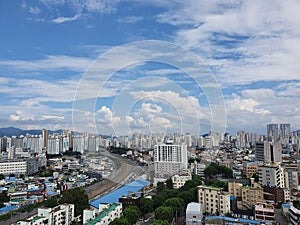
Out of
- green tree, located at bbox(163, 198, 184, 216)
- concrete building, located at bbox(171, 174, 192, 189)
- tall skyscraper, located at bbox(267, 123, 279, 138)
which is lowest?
concrete building, located at bbox(171, 174, 192, 189)

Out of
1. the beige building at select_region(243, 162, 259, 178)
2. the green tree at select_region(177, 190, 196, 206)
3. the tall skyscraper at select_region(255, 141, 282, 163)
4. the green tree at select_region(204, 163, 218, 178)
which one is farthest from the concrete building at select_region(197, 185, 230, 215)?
the tall skyscraper at select_region(255, 141, 282, 163)

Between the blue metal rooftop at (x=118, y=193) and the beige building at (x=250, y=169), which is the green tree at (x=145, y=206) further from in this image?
the beige building at (x=250, y=169)

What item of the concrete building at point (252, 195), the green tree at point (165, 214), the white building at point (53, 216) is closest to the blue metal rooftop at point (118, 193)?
the white building at point (53, 216)

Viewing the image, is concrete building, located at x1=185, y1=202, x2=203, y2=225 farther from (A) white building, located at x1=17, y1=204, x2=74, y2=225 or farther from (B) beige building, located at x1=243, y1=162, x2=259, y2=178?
(B) beige building, located at x1=243, y1=162, x2=259, y2=178

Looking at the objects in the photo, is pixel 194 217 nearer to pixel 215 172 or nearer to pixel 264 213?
pixel 264 213

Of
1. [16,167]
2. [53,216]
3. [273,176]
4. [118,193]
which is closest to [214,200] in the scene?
[118,193]

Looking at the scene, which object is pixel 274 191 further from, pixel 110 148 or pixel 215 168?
pixel 110 148

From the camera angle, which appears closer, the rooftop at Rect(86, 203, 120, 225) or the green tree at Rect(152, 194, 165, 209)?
the rooftop at Rect(86, 203, 120, 225)
